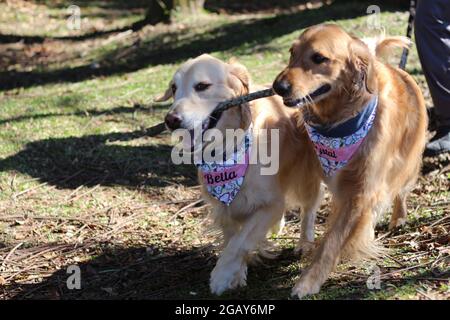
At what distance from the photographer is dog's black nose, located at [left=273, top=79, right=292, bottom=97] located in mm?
3578

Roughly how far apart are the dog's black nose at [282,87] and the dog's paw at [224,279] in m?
1.08

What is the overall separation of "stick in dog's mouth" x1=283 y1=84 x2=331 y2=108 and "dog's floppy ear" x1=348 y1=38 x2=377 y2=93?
0.17 metres

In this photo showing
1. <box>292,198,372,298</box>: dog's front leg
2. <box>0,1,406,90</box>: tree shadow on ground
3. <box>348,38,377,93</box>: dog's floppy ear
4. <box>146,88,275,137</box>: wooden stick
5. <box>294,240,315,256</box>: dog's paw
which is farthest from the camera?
<box>0,1,406,90</box>: tree shadow on ground

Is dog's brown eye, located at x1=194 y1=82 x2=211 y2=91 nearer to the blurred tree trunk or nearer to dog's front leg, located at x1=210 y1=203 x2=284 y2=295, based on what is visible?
dog's front leg, located at x1=210 y1=203 x2=284 y2=295

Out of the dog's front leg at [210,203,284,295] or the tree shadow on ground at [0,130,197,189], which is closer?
the dog's front leg at [210,203,284,295]

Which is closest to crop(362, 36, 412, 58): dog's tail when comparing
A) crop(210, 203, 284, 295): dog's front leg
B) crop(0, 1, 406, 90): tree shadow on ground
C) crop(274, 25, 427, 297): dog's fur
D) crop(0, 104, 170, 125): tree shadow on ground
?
crop(274, 25, 427, 297): dog's fur

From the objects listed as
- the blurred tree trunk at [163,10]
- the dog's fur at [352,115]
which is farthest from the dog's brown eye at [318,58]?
the blurred tree trunk at [163,10]

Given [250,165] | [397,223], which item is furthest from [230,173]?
Result: [397,223]

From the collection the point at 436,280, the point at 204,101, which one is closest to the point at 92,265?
the point at 204,101

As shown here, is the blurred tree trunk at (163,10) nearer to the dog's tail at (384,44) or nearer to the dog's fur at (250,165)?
the dog's fur at (250,165)

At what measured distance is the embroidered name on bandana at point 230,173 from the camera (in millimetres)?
4086

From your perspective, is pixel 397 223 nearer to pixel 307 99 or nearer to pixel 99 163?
pixel 307 99

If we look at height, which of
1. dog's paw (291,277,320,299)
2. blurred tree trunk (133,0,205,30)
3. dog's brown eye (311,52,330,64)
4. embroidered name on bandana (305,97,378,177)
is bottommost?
dog's paw (291,277,320,299)

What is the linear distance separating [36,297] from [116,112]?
3655 mm
